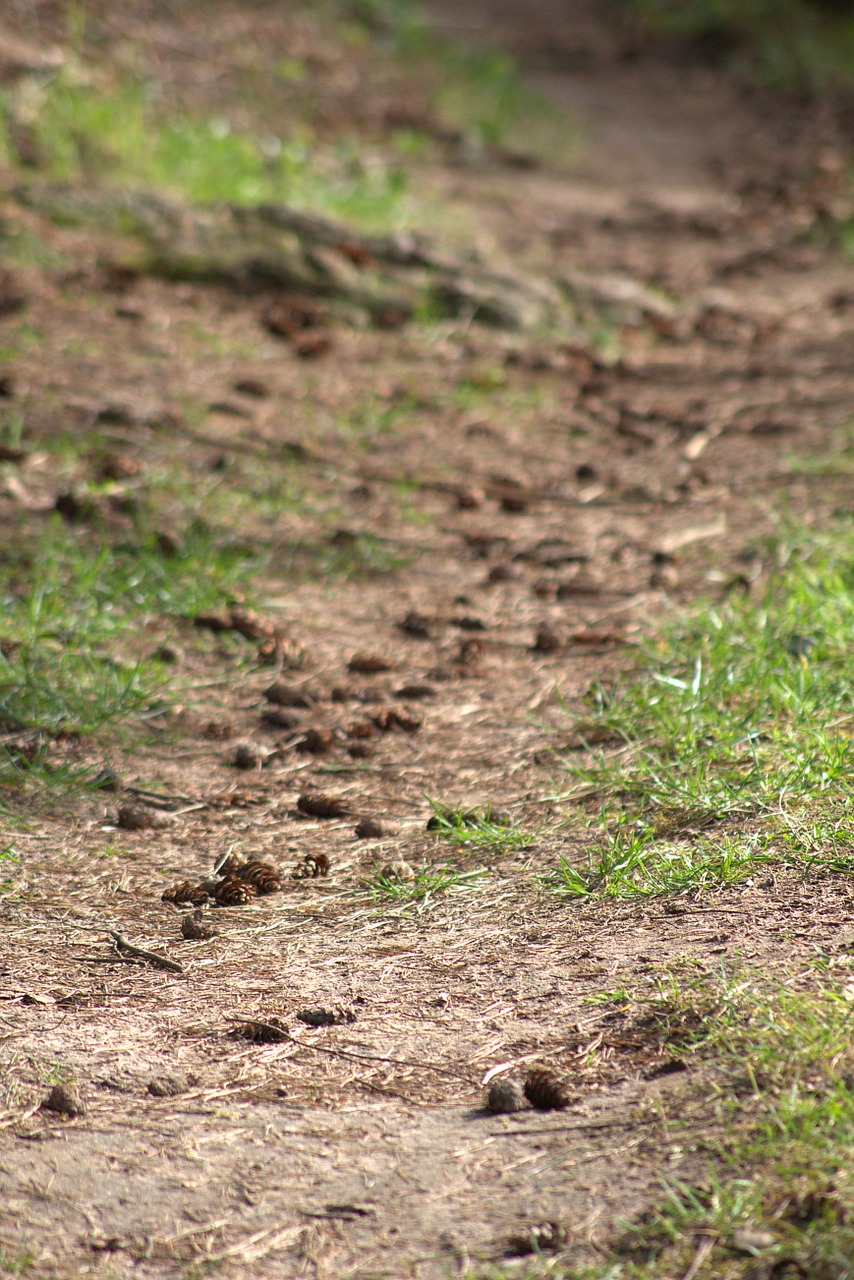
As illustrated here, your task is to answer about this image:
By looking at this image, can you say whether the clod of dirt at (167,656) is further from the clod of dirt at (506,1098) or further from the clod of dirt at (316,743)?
the clod of dirt at (506,1098)

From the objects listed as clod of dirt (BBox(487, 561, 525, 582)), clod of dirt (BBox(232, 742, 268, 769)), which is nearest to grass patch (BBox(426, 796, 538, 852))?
clod of dirt (BBox(232, 742, 268, 769))

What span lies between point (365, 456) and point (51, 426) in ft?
3.71

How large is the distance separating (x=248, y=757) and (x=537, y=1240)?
1601 millimetres

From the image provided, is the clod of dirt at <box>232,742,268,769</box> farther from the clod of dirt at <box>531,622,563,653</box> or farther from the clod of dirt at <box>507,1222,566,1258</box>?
the clod of dirt at <box>507,1222,566,1258</box>

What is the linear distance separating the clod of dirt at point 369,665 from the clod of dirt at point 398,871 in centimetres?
93

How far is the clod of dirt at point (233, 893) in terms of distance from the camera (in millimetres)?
2475

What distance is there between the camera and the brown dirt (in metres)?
1.69

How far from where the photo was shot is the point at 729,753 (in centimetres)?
268

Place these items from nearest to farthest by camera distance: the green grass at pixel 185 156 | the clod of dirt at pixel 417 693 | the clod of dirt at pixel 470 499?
1. the clod of dirt at pixel 417 693
2. the clod of dirt at pixel 470 499
3. the green grass at pixel 185 156

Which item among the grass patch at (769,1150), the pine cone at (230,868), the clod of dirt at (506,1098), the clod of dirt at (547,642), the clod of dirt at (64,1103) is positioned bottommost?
the pine cone at (230,868)

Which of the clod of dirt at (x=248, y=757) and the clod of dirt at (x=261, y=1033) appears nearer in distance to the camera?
the clod of dirt at (x=261, y=1033)

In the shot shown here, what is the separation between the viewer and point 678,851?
2412 millimetres

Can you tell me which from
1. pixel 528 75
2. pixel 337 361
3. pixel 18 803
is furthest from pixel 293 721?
pixel 528 75

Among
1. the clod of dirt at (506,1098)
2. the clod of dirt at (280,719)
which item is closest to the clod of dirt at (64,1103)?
the clod of dirt at (506,1098)
